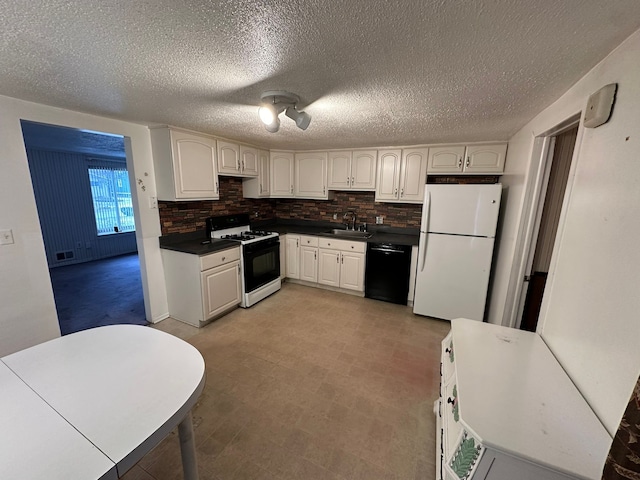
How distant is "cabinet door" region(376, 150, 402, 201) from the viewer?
3531 millimetres

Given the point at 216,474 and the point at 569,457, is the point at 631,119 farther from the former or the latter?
the point at 216,474

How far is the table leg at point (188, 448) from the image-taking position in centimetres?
116

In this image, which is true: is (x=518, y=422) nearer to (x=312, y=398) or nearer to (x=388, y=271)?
(x=312, y=398)

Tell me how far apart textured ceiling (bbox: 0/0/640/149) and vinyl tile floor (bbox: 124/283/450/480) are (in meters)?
2.18

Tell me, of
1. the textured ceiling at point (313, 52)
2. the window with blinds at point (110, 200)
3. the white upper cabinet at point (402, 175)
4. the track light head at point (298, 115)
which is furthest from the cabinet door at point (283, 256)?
the window with blinds at point (110, 200)

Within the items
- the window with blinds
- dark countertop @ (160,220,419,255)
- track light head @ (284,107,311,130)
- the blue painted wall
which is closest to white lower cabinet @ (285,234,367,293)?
dark countertop @ (160,220,419,255)

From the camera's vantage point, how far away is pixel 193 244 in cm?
306

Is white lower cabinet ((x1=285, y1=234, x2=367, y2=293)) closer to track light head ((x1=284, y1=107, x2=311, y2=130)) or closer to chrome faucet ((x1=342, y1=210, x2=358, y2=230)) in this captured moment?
chrome faucet ((x1=342, y1=210, x2=358, y2=230))

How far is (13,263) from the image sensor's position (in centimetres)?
198

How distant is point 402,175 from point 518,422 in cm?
306

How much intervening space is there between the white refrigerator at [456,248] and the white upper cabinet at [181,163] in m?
2.60

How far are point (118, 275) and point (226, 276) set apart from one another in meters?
2.95

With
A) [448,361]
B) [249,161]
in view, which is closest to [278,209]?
[249,161]

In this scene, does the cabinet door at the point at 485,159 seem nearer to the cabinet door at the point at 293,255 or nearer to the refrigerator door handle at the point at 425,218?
the refrigerator door handle at the point at 425,218
